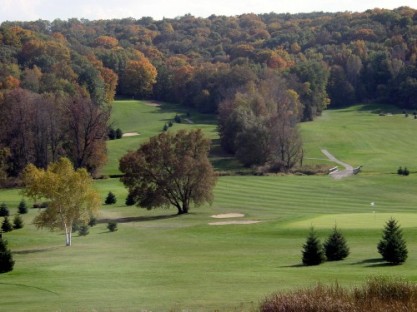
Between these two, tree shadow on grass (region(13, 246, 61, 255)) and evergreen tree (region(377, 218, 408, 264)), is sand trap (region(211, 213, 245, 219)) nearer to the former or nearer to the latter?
tree shadow on grass (region(13, 246, 61, 255))

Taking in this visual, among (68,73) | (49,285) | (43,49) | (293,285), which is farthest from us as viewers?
(43,49)

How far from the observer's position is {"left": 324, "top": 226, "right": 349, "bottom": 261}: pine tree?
36875 millimetres

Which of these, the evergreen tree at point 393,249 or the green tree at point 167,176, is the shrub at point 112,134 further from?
the evergreen tree at point 393,249

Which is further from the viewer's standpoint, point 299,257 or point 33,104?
point 33,104

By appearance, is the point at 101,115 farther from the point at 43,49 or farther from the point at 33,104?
the point at 43,49

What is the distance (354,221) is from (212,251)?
11.8 m

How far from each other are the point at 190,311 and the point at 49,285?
29.7ft

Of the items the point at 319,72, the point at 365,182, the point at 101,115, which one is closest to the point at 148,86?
the point at 319,72

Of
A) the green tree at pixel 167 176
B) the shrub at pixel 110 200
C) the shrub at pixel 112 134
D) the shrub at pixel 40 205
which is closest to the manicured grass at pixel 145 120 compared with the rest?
the shrub at pixel 112 134

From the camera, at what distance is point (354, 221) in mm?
49781

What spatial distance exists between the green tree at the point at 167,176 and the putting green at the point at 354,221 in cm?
1406

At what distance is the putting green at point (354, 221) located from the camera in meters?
47.2

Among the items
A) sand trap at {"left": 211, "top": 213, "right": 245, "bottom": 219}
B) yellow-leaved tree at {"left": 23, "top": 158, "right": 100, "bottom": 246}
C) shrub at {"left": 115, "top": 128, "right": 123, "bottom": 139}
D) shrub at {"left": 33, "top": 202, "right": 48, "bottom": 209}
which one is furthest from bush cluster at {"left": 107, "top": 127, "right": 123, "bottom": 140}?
yellow-leaved tree at {"left": 23, "top": 158, "right": 100, "bottom": 246}

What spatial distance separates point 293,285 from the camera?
92.2ft
